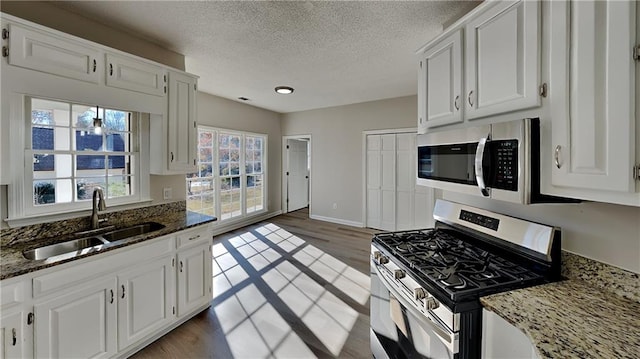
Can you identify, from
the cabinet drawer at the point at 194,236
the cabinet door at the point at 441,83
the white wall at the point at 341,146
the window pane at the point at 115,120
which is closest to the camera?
the cabinet door at the point at 441,83

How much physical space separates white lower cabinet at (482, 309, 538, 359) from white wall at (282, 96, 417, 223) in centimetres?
440

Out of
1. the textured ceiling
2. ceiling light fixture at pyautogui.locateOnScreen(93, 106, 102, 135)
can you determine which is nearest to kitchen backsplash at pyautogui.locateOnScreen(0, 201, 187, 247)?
ceiling light fixture at pyautogui.locateOnScreen(93, 106, 102, 135)

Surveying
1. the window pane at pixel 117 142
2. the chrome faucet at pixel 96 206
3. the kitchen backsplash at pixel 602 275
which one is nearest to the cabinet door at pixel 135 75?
the window pane at pixel 117 142

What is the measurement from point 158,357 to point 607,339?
251 centimetres

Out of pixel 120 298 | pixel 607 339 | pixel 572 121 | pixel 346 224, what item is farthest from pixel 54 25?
pixel 346 224

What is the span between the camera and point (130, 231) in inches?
Answer: 94.6

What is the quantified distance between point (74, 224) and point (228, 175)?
3324 millimetres

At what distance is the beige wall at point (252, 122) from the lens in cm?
483

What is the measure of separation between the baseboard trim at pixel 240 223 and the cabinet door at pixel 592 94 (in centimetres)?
505

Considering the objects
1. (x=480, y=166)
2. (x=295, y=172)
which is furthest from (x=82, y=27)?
(x=295, y=172)

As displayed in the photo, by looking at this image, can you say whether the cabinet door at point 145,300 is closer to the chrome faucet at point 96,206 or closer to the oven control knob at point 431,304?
the chrome faucet at point 96,206

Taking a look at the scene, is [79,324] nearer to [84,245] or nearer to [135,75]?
[84,245]

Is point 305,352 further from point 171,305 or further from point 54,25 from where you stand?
point 54,25

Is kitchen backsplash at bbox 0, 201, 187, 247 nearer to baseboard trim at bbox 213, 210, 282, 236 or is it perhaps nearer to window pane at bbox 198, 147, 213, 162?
window pane at bbox 198, 147, 213, 162
